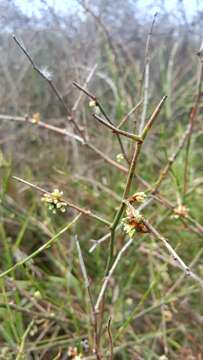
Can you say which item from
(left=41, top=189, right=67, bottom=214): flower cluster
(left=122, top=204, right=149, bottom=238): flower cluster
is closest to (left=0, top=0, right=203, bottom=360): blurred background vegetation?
(left=41, top=189, right=67, bottom=214): flower cluster

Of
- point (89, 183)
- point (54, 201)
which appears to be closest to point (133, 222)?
point (54, 201)

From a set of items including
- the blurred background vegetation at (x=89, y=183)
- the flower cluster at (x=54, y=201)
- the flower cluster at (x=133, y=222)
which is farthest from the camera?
the blurred background vegetation at (x=89, y=183)

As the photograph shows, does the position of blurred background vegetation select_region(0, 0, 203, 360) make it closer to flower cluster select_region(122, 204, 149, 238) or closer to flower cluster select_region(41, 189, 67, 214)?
flower cluster select_region(41, 189, 67, 214)

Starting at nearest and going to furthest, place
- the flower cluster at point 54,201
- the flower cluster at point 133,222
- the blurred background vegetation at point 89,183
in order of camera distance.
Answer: the flower cluster at point 133,222, the flower cluster at point 54,201, the blurred background vegetation at point 89,183

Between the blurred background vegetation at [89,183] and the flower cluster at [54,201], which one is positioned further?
the blurred background vegetation at [89,183]

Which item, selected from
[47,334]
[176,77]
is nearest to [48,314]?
[47,334]

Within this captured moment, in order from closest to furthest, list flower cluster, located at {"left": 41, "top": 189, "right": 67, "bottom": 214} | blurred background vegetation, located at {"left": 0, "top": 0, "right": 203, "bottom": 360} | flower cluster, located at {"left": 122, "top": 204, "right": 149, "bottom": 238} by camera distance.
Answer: flower cluster, located at {"left": 122, "top": 204, "right": 149, "bottom": 238}, flower cluster, located at {"left": 41, "top": 189, "right": 67, "bottom": 214}, blurred background vegetation, located at {"left": 0, "top": 0, "right": 203, "bottom": 360}

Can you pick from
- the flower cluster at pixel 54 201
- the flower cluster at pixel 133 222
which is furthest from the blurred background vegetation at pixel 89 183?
the flower cluster at pixel 133 222

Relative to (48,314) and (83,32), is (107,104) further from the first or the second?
(48,314)

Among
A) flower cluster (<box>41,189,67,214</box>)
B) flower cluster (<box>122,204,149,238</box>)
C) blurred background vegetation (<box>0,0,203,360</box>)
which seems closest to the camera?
flower cluster (<box>122,204,149,238</box>)

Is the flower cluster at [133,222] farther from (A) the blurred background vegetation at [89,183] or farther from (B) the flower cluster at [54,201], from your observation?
(A) the blurred background vegetation at [89,183]

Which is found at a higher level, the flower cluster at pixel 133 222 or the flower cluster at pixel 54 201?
the flower cluster at pixel 54 201
